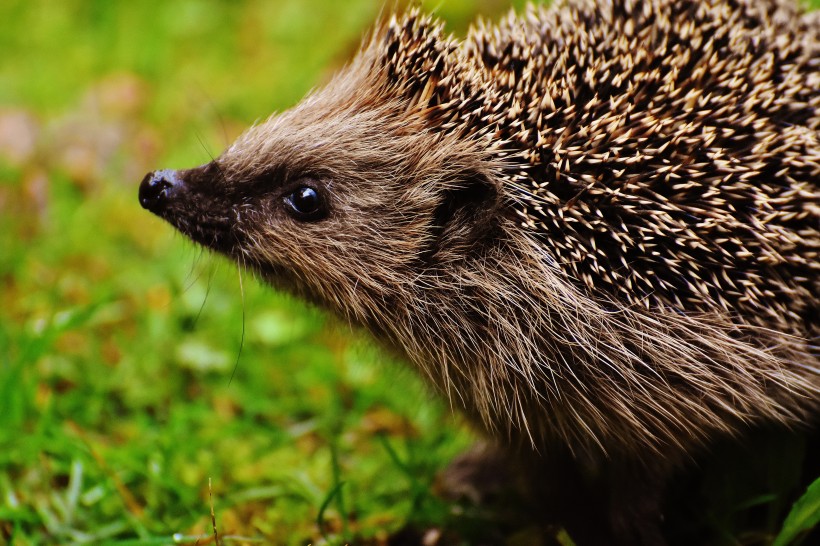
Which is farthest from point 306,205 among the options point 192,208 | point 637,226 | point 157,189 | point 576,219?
point 637,226

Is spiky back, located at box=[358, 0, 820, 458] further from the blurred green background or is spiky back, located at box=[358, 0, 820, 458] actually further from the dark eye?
the blurred green background

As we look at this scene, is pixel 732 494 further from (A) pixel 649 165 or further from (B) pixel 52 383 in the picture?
(B) pixel 52 383

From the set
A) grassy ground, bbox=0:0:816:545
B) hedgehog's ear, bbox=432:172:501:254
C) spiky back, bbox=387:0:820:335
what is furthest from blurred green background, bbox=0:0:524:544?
spiky back, bbox=387:0:820:335

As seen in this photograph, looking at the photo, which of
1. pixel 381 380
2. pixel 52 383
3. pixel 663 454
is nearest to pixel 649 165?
pixel 663 454

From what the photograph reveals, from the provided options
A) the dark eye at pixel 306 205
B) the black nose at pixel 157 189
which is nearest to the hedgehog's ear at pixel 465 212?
the dark eye at pixel 306 205

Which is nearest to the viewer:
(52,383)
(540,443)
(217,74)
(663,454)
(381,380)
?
(663,454)

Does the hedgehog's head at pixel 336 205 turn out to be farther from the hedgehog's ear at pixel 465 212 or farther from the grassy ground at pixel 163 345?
the grassy ground at pixel 163 345
